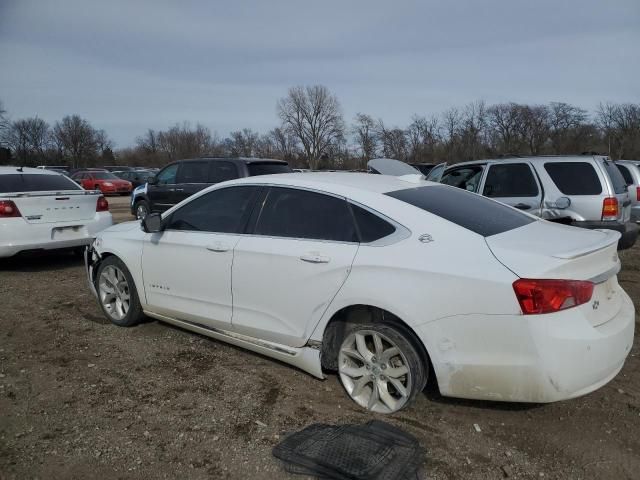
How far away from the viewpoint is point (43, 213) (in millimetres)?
7059

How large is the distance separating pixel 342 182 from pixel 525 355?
67.9 inches

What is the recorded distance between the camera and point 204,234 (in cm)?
411

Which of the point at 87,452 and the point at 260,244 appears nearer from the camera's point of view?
the point at 87,452

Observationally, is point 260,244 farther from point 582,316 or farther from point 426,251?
point 582,316

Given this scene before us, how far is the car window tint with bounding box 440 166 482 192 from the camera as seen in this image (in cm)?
746

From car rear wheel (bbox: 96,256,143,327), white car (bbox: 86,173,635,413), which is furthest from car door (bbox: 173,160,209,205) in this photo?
white car (bbox: 86,173,635,413)

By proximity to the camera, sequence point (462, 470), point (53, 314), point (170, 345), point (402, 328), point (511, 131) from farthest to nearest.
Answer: point (511, 131), point (53, 314), point (170, 345), point (402, 328), point (462, 470)

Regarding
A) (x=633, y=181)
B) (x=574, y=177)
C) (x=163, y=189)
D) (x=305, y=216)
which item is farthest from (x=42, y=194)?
(x=633, y=181)

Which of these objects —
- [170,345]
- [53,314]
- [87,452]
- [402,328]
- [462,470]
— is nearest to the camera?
[462,470]

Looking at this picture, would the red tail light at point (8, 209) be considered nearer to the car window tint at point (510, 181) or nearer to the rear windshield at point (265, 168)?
the rear windshield at point (265, 168)

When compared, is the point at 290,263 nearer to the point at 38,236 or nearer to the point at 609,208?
the point at 609,208

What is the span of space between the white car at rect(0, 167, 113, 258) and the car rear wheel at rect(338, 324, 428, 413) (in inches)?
218

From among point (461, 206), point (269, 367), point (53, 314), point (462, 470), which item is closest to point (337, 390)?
point (269, 367)

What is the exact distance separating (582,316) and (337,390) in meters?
1.70
